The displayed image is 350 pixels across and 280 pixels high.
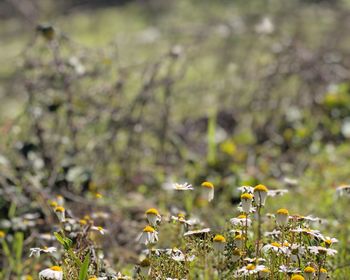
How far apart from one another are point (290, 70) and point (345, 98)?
2.13ft

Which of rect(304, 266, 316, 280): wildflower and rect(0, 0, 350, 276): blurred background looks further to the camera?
rect(0, 0, 350, 276): blurred background

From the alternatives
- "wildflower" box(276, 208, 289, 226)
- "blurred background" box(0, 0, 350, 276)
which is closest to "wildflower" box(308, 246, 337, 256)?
"wildflower" box(276, 208, 289, 226)

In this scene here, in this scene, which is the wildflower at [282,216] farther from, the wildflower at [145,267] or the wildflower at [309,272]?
the wildflower at [145,267]

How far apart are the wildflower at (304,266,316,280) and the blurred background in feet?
5.56

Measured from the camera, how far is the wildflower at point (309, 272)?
1.74 metres

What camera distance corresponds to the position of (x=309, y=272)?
5.71 feet

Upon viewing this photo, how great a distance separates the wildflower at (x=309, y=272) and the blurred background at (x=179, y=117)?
1.70 m

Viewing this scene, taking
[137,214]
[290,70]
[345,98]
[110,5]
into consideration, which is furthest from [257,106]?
[110,5]

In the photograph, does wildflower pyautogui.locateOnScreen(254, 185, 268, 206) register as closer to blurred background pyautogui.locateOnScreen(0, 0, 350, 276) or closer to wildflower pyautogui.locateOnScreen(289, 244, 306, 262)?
wildflower pyautogui.locateOnScreen(289, 244, 306, 262)

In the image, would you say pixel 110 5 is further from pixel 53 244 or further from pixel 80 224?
pixel 80 224

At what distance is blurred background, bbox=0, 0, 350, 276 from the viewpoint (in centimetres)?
405

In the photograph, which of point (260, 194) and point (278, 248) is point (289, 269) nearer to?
point (278, 248)

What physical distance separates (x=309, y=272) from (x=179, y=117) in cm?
436

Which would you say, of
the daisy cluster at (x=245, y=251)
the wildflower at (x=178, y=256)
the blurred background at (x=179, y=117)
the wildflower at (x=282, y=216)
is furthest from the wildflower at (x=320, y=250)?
the blurred background at (x=179, y=117)
